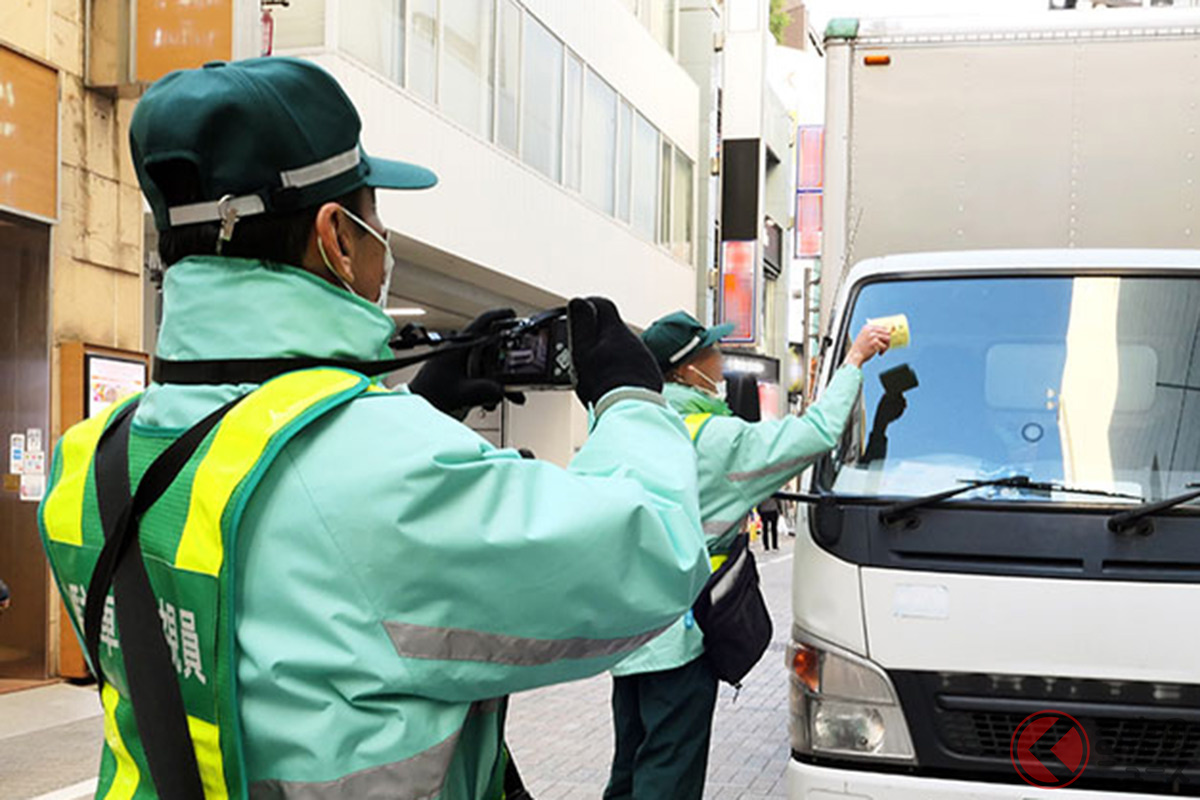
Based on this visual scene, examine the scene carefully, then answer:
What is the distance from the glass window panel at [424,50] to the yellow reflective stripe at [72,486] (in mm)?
13935

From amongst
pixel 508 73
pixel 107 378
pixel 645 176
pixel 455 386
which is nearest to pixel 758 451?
pixel 455 386

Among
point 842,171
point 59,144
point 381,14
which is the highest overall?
point 381,14

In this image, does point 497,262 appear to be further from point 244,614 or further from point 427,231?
point 244,614

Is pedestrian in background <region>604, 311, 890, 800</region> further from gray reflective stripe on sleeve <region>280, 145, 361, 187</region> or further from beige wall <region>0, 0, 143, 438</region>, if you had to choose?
beige wall <region>0, 0, 143, 438</region>

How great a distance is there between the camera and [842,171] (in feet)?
17.2

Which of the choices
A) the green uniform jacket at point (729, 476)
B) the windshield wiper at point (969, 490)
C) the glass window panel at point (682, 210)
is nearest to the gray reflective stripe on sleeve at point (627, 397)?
the windshield wiper at point (969, 490)

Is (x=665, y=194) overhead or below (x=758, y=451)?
overhead

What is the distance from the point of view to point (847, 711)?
3.90 metres

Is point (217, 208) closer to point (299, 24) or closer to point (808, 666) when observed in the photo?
point (808, 666)

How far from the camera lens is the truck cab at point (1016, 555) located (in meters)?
3.63

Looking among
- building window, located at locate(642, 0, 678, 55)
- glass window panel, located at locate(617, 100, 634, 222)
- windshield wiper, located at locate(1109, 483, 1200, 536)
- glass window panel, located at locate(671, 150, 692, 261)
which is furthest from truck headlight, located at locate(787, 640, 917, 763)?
glass window panel, located at locate(671, 150, 692, 261)

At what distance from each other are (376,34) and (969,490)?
11873 mm

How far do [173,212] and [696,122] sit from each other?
91.7 feet

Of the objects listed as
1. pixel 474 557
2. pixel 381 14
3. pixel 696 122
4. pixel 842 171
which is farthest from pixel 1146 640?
pixel 696 122
